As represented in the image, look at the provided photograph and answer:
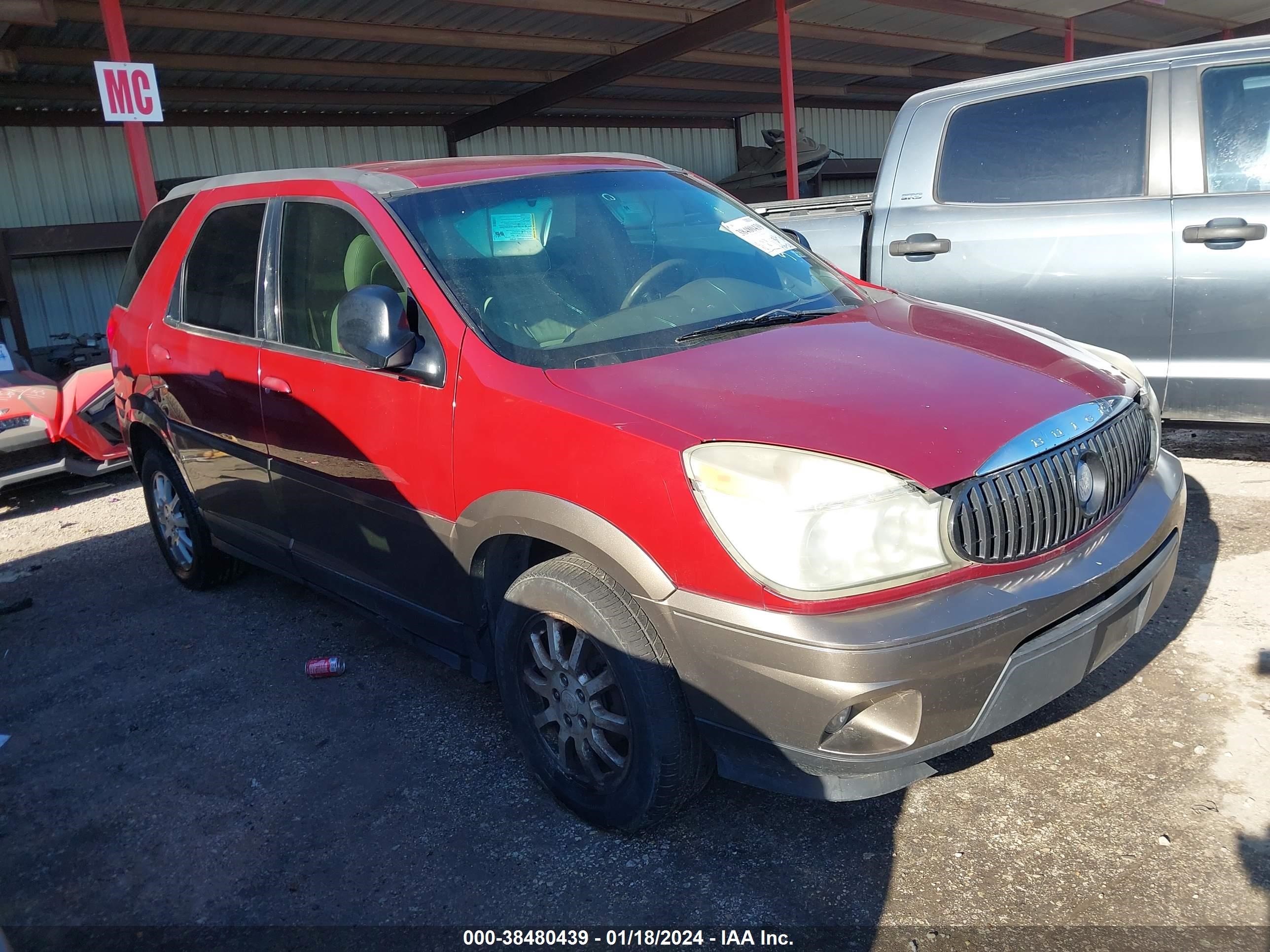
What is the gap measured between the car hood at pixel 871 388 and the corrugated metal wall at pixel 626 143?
13896 mm

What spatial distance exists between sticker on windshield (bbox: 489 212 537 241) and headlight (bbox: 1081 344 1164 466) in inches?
Result: 70.7

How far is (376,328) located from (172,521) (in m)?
2.50

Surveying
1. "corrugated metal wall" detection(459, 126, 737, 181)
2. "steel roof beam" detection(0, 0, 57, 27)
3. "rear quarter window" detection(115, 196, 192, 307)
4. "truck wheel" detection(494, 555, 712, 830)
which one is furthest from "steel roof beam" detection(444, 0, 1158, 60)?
"truck wheel" detection(494, 555, 712, 830)

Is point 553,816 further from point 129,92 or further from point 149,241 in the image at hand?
point 129,92

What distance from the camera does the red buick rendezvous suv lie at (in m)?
2.15

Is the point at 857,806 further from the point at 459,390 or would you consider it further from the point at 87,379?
the point at 87,379

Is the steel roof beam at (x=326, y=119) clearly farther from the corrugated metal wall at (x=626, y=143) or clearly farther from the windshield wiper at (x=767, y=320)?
the windshield wiper at (x=767, y=320)

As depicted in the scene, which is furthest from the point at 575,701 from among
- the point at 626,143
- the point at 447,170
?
the point at 626,143

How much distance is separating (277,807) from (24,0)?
288 inches

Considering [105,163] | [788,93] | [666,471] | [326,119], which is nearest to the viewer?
[666,471]

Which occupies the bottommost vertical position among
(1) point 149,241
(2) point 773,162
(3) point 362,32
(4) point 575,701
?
(4) point 575,701

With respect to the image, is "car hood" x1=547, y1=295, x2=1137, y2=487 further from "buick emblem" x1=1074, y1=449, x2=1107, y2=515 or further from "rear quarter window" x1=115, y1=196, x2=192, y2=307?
"rear quarter window" x1=115, y1=196, x2=192, y2=307

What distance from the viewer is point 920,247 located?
4.85 meters

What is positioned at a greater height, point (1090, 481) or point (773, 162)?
point (773, 162)
